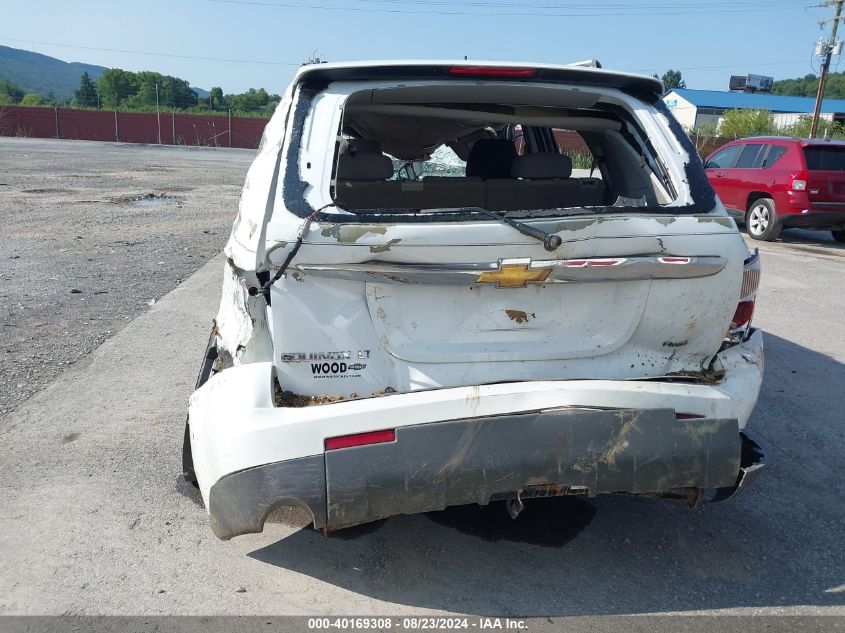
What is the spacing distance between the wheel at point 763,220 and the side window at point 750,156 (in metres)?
0.73

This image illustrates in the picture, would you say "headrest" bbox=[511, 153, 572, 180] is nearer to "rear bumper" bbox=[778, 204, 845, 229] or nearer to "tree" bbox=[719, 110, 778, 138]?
"rear bumper" bbox=[778, 204, 845, 229]


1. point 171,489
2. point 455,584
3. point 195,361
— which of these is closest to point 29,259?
point 195,361

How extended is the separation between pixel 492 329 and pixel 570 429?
471 mm

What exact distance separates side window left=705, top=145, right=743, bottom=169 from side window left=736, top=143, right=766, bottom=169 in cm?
15

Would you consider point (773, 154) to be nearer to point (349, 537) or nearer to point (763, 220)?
point (763, 220)

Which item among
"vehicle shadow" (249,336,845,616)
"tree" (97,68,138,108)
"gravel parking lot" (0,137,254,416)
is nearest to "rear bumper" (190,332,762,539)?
"vehicle shadow" (249,336,845,616)

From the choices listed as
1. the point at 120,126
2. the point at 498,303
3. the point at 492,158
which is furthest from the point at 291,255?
the point at 120,126

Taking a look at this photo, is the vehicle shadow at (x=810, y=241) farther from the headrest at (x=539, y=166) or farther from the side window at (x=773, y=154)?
the headrest at (x=539, y=166)

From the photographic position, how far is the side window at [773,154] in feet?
41.4

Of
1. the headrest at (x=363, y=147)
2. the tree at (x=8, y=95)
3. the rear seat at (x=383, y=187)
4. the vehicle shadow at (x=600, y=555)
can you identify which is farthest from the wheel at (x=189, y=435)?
the tree at (x=8, y=95)

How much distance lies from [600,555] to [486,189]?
5.99 feet

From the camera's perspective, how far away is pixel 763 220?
12.8 meters

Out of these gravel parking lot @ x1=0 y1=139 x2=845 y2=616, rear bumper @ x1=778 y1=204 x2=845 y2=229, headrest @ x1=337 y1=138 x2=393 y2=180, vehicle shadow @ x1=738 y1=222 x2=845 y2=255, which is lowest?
gravel parking lot @ x1=0 y1=139 x2=845 y2=616

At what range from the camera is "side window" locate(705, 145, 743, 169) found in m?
13.8
